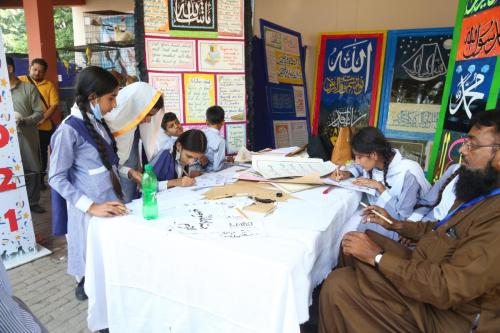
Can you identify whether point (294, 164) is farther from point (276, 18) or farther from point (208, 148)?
point (276, 18)

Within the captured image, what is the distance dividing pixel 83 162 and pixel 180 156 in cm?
72

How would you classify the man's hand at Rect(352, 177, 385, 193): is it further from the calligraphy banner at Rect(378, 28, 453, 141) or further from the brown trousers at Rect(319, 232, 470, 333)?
the calligraphy banner at Rect(378, 28, 453, 141)

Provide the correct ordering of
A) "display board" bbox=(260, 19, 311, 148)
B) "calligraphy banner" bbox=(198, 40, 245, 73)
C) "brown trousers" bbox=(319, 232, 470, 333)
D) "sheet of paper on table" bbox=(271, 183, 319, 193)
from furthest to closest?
"display board" bbox=(260, 19, 311, 148)
"calligraphy banner" bbox=(198, 40, 245, 73)
"sheet of paper on table" bbox=(271, 183, 319, 193)
"brown trousers" bbox=(319, 232, 470, 333)

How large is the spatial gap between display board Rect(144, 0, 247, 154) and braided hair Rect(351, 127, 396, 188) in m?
1.53

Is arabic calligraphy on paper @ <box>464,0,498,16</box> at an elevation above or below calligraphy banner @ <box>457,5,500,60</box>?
above

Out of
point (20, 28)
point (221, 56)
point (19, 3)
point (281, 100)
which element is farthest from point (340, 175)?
point (20, 28)

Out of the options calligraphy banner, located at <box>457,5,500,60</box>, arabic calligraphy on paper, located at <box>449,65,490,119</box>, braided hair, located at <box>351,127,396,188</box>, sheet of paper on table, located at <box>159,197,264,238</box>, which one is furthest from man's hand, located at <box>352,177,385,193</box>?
calligraphy banner, located at <box>457,5,500,60</box>

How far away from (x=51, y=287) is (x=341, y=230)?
2141mm

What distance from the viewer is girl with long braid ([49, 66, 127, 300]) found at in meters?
1.70

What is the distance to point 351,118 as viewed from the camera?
534 centimetres

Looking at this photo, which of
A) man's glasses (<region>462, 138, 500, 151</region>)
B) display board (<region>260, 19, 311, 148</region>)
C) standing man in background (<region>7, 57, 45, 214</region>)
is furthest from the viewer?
display board (<region>260, 19, 311, 148</region>)

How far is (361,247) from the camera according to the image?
55.6 inches

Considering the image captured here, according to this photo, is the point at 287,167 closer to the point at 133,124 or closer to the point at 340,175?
the point at 340,175

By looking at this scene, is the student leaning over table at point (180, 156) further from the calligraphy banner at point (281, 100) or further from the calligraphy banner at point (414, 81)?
the calligraphy banner at point (414, 81)
